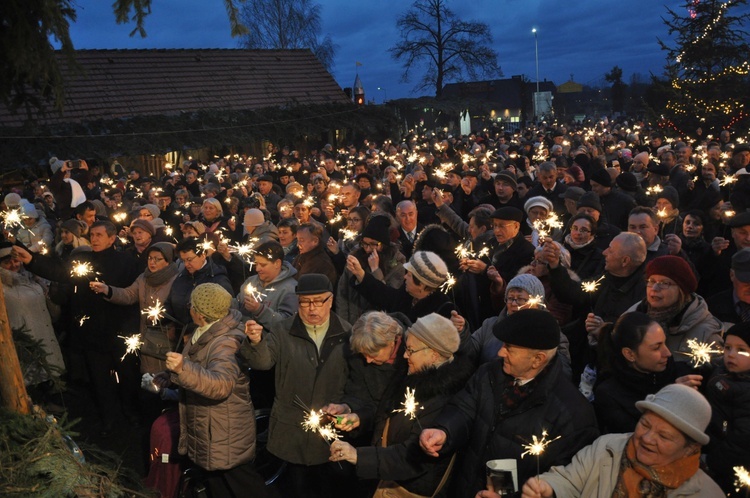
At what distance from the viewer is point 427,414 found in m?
3.67

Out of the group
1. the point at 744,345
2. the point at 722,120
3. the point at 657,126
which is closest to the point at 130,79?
the point at 657,126

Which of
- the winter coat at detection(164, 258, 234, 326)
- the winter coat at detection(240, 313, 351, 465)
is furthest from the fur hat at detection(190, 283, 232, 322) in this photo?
the winter coat at detection(164, 258, 234, 326)

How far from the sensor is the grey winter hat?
2.64m

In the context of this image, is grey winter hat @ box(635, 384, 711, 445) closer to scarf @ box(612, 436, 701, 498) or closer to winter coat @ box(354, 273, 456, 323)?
scarf @ box(612, 436, 701, 498)

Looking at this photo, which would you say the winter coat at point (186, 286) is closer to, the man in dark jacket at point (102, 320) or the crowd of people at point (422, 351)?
the crowd of people at point (422, 351)

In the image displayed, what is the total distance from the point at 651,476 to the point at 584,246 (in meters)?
3.51

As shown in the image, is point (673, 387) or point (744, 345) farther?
point (744, 345)

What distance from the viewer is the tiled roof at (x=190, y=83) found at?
24281 mm

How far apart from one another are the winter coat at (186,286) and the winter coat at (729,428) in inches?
166

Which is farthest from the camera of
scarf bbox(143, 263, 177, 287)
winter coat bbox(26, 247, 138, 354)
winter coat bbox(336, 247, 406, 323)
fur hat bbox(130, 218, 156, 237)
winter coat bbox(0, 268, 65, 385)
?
fur hat bbox(130, 218, 156, 237)

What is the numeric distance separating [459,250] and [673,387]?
3842 mm

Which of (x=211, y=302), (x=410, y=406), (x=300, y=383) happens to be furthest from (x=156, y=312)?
(x=410, y=406)

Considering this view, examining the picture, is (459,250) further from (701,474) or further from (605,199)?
(701,474)

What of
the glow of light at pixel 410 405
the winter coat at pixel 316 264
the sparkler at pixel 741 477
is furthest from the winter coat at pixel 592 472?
the winter coat at pixel 316 264
